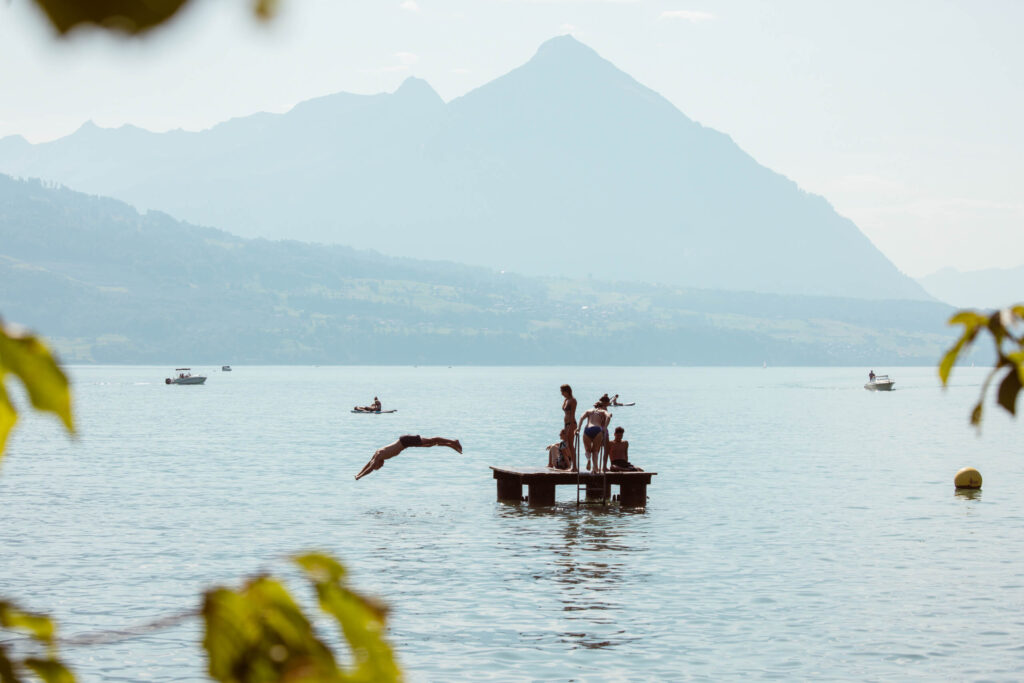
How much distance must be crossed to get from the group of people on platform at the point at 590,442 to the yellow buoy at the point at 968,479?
2000 cm

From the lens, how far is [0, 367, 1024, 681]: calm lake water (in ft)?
70.7

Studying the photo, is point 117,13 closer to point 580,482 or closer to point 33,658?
point 33,658

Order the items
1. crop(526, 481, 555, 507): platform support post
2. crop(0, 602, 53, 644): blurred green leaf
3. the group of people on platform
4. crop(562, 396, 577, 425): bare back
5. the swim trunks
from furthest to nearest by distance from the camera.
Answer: crop(526, 481, 555, 507): platform support post
the swim trunks
the group of people on platform
crop(562, 396, 577, 425): bare back
crop(0, 602, 53, 644): blurred green leaf

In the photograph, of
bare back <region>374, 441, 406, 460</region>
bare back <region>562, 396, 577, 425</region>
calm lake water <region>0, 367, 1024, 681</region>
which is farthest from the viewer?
bare back <region>374, 441, 406, 460</region>

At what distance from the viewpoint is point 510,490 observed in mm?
44750

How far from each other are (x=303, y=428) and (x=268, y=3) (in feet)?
381

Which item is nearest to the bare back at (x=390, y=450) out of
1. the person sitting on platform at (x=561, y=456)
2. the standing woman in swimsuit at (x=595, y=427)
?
the person sitting on platform at (x=561, y=456)

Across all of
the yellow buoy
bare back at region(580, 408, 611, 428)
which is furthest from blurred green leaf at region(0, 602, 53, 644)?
the yellow buoy

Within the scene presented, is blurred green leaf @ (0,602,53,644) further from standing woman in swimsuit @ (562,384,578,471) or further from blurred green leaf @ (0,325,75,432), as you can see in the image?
standing woman in swimsuit @ (562,384,578,471)

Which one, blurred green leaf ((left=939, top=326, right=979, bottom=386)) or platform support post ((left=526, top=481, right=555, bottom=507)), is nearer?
blurred green leaf ((left=939, top=326, right=979, bottom=386))

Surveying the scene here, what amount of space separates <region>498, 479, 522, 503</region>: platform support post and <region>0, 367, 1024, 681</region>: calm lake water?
60cm

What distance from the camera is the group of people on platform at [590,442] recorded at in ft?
130

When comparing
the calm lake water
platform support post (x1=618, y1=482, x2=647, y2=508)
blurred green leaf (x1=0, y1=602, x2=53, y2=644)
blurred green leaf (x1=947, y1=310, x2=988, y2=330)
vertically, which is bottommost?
the calm lake water

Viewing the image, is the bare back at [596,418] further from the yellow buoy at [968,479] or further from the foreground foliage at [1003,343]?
the foreground foliage at [1003,343]
